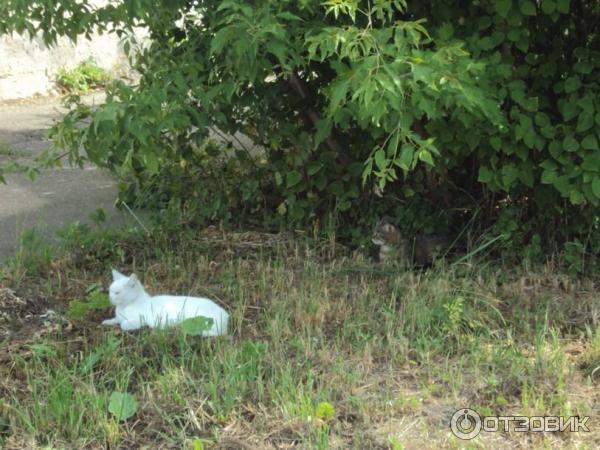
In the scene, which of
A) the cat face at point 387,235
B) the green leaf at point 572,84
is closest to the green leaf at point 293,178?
the cat face at point 387,235

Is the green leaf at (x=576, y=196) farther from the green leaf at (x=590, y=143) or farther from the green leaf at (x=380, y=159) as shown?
the green leaf at (x=380, y=159)

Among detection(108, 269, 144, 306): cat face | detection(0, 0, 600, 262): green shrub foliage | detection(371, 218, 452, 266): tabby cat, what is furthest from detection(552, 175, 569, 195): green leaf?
detection(108, 269, 144, 306): cat face

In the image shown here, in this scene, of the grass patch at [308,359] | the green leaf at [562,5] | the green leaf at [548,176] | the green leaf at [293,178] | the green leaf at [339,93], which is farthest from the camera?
the green leaf at [293,178]

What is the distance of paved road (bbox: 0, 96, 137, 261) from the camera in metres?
6.24

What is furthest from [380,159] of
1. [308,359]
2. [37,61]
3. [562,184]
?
[37,61]

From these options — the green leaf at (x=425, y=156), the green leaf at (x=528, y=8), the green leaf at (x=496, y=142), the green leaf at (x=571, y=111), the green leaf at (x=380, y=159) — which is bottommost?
the green leaf at (x=496, y=142)

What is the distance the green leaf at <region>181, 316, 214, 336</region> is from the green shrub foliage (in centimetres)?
76

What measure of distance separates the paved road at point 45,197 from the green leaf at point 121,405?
2209 mm

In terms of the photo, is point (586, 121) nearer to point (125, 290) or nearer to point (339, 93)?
point (339, 93)

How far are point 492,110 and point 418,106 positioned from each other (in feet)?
1.77

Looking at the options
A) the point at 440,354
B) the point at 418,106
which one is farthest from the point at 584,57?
the point at 440,354

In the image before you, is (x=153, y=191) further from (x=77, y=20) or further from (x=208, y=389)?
(x=208, y=389)

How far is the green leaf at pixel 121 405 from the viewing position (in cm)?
365

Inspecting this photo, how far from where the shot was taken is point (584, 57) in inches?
195
